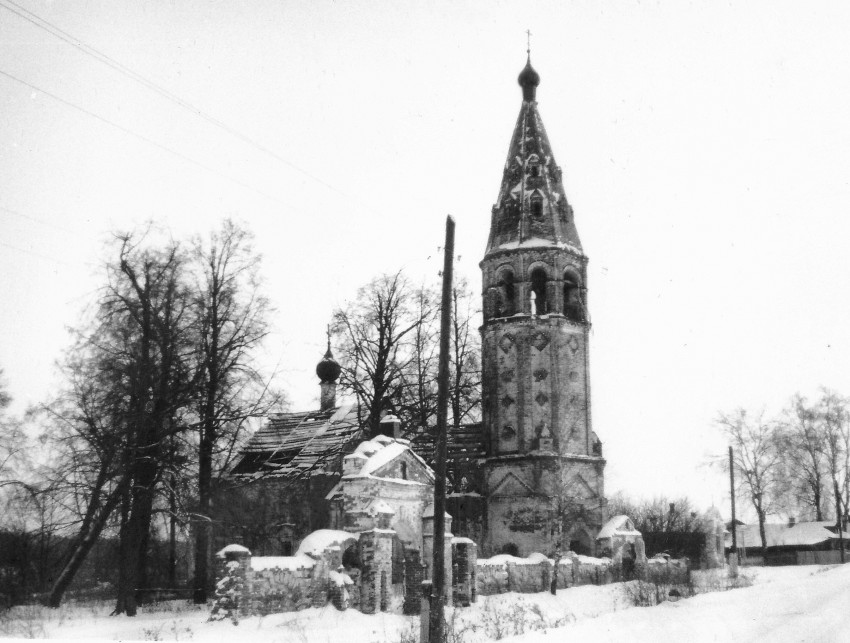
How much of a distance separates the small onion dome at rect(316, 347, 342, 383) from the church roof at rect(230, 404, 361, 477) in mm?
2796

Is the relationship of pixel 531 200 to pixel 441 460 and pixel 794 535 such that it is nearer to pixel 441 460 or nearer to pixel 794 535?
pixel 441 460

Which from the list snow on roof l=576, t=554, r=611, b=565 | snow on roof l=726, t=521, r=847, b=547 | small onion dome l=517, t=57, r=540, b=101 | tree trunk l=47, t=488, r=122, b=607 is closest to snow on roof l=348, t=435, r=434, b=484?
tree trunk l=47, t=488, r=122, b=607

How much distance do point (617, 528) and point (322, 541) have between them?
14.6m

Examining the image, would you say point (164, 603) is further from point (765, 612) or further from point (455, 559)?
point (765, 612)

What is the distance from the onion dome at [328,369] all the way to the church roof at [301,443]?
2.80 m

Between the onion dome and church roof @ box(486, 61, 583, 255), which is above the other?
church roof @ box(486, 61, 583, 255)

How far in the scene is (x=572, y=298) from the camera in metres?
35.2

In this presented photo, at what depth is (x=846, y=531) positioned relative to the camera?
5494 cm

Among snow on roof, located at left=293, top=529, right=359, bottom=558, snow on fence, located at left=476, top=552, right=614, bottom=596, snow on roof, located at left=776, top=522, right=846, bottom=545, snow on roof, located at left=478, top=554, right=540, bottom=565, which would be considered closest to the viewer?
snow on roof, located at left=293, top=529, right=359, bottom=558

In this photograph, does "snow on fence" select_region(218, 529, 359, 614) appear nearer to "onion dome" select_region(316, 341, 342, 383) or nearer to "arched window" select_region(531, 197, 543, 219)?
"onion dome" select_region(316, 341, 342, 383)

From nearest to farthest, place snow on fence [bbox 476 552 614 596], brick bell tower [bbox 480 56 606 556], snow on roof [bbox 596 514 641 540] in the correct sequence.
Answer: snow on fence [bbox 476 552 614 596]
snow on roof [bbox 596 514 641 540]
brick bell tower [bbox 480 56 606 556]

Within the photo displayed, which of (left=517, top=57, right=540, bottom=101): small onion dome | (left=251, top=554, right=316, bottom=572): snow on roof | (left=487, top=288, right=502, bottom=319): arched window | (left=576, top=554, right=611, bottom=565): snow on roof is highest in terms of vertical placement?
(left=517, top=57, right=540, bottom=101): small onion dome

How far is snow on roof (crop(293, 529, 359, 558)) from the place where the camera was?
20.0 metres

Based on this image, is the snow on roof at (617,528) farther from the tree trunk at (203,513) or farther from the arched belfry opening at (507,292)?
the tree trunk at (203,513)
